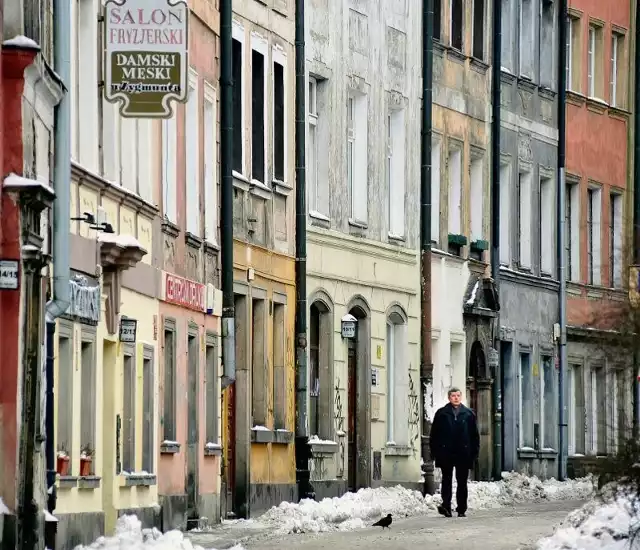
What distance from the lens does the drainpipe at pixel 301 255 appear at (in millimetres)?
36812

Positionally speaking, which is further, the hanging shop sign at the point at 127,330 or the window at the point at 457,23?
the window at the point at 457,23

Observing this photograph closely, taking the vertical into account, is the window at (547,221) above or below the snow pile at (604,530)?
above

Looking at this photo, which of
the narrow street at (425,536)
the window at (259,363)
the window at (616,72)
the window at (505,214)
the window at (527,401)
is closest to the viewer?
the narrow street at (425,536)

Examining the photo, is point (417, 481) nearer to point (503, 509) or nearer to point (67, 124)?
point (503, 509)

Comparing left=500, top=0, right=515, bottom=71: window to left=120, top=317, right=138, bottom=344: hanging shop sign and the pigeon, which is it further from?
left=120, top=317, right=138, bottom=344: hanging shop sign

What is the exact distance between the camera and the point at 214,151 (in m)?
33.3

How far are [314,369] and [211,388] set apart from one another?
5580 mm

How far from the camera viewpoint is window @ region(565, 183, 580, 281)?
53094 mm

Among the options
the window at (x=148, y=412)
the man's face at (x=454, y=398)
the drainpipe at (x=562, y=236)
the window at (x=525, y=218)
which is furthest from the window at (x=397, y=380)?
the window at (x=148, y=412)

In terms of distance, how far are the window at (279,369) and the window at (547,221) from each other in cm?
1562

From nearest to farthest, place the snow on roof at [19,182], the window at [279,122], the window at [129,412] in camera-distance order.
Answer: the snow on roof at [19,182], the window at [129,412], the window at [279,122]

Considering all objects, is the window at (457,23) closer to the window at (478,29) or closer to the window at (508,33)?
the window at (478,29)

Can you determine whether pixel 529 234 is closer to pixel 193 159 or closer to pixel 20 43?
pixel 193 159

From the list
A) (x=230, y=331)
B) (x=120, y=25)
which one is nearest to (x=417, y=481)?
(x=230, y=331)
